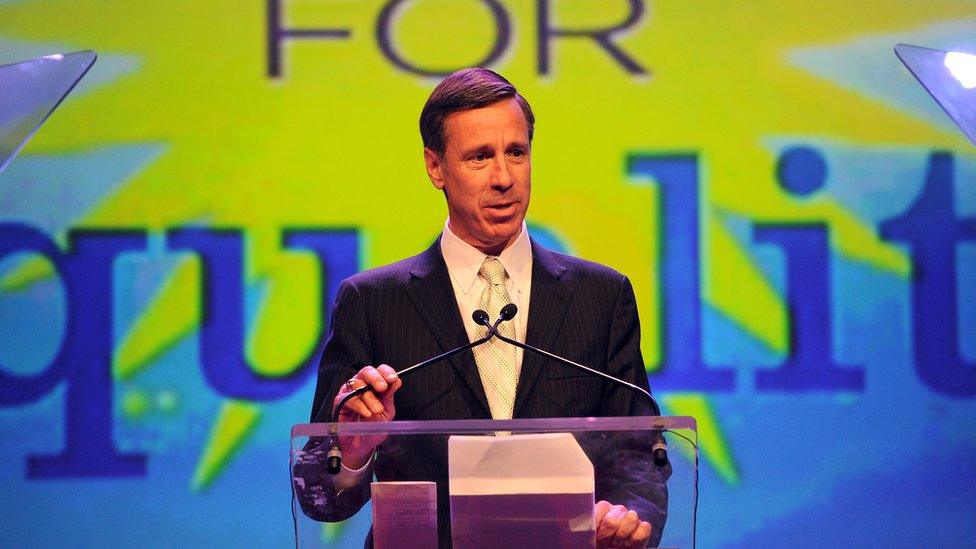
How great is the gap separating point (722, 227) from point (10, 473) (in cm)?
224

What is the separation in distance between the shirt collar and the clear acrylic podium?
636 mm

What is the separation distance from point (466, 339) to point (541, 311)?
155 mm

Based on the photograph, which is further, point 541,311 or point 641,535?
point 541,311

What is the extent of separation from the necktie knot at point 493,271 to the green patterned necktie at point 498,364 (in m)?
0.03

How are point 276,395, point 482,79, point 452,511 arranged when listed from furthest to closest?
point 276,395, point 482,79, point 452,511

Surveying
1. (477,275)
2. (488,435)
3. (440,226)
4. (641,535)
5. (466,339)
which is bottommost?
(641,535)

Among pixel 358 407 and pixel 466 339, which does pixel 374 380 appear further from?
pixel 466 339

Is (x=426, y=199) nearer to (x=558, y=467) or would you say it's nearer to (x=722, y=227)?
(x=722, y=227)

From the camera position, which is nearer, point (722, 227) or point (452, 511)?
point (452, 511)

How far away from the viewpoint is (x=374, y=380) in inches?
73.2

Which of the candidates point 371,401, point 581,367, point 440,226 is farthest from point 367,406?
point 440,226

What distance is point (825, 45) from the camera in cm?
365

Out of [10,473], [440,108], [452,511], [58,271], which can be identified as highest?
[440,108]

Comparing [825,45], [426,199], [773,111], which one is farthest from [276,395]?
[825,45]
